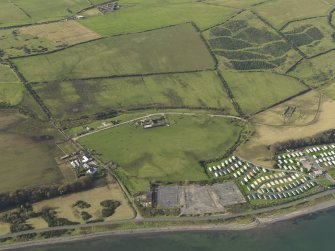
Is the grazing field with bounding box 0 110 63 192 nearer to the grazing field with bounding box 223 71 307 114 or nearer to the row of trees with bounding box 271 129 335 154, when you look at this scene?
the row of trees with bounding box 271 129 335 154

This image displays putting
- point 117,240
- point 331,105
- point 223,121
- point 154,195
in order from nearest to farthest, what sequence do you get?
point 117,240
point 154,195
point 223,121
point 331,105

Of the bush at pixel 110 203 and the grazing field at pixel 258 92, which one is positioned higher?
the grazing field at pixel 258 92

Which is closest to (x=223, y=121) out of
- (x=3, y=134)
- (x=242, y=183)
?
(x=242, y=183)

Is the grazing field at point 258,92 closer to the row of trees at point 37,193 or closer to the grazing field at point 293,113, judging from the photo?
the grazing field at point 293,113

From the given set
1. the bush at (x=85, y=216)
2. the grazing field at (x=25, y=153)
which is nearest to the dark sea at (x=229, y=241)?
the bush at (x=85, y=216)

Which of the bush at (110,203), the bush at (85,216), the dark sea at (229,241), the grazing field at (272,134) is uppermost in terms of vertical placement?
the grazing field at (272,134)

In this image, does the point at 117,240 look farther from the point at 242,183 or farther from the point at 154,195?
the point at 242,183
